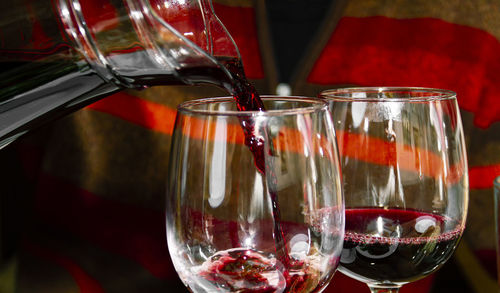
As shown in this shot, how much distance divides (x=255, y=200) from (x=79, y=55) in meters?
0.12

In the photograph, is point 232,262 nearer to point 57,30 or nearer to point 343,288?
point 57,30

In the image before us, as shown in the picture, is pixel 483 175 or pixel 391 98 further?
pixel 483 175

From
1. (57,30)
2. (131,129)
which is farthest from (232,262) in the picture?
(131,129)

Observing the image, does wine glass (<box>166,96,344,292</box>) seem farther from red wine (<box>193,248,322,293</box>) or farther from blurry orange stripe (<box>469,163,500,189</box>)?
blurry orange stripe (<box>469,163,500,189</box>)

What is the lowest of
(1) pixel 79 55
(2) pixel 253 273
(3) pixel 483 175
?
(3) pixel 483 175

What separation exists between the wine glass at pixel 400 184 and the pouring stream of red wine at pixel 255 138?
6 centimetres

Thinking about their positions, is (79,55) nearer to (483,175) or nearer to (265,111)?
(265,111)

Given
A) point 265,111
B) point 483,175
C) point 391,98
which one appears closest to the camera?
point 265,111

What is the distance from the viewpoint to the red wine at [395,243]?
Answer: 1.23 feet

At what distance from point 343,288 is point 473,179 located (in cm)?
21

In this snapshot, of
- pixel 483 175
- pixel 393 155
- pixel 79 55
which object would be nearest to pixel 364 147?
pixel 393 155

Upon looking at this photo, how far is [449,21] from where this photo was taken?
75cm

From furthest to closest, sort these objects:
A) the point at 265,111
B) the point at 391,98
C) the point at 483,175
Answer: the point at 483,175, the point at 391,98, the point at 265,111

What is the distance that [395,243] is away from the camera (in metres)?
0.38
